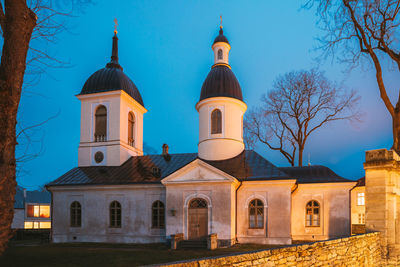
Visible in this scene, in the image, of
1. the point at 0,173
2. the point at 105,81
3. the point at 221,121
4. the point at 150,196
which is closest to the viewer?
the point at 0,173

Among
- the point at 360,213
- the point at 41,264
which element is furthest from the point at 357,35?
the point at 360,213

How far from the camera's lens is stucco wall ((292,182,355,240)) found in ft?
66.9

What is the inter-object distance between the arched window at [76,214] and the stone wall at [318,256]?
1737 centimetres

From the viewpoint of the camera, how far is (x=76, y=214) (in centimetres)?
2253

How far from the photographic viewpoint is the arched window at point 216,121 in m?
23.0

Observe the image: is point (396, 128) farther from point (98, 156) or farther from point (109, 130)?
point (98, 156)

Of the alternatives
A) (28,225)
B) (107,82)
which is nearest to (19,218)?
(28,225)

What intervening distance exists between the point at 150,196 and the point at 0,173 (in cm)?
1699

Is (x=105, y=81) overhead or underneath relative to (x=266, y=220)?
overhead

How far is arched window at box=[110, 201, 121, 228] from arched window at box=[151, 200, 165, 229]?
7.22ft

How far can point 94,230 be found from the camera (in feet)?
72.0

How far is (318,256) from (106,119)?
19.6 metres

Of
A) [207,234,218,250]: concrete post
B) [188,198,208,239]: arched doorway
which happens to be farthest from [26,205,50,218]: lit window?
[207,234,218,250]: concrete post

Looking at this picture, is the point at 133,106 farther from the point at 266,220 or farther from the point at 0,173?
the point at 0,173
